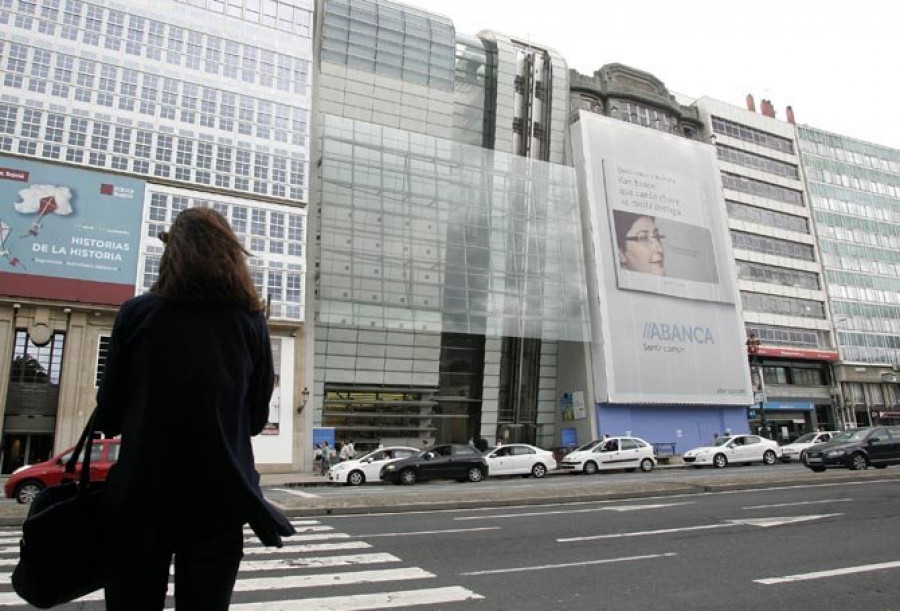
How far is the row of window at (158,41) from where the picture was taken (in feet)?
105

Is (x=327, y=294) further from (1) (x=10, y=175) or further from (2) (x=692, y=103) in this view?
(2) (x=692, y=103)

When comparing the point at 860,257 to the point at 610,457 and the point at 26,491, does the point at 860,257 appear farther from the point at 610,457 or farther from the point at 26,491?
the point at 26,491

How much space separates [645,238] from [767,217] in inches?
780

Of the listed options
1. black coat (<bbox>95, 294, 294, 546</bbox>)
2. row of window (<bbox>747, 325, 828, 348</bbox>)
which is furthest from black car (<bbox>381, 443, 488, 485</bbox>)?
row of window (<bbox>747, 325, 828, 348</bbox>)

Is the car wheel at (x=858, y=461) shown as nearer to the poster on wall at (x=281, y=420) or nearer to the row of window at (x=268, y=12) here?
the poster on wall at (x=281, y=420)

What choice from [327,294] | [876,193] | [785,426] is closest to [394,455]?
[327,294]

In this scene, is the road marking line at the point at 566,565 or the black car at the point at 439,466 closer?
the road marking line at the point at 566,565

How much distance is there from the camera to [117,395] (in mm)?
2199

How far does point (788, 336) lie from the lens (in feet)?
183

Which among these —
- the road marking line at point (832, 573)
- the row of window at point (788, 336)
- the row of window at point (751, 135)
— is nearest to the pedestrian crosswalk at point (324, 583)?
the road marking line at point (832, 573)

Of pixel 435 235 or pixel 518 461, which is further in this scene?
pixel 435 235

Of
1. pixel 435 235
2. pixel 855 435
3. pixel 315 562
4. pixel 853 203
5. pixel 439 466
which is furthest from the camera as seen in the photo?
pixel 853 203

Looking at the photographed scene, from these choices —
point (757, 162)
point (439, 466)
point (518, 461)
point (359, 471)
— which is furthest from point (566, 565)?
point (757, 162)

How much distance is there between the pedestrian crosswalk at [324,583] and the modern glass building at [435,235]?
27606 millimetres
